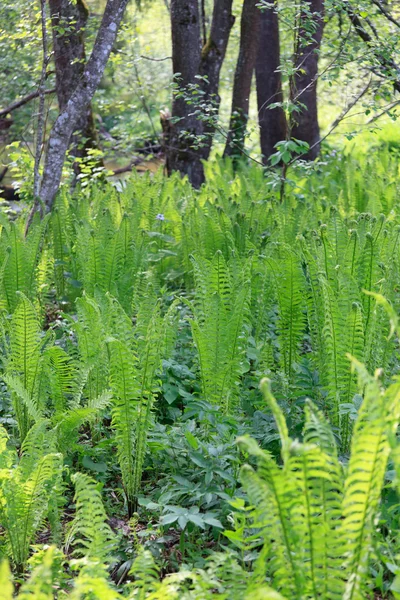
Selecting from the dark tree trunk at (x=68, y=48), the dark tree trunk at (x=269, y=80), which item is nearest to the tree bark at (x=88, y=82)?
the dark tree trunk at (x=68, y=48)

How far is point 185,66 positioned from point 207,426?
4708 mm

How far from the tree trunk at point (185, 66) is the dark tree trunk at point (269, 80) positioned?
38.7 inches

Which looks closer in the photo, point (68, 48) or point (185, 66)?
point (68, 48)

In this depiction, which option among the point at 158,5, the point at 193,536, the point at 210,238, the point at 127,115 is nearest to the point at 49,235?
the point at 210,238

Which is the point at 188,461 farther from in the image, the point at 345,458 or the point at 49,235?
the point at 49,235

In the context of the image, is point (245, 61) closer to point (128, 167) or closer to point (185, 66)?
point (185, 66)

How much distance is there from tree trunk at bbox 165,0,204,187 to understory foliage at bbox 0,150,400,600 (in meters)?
2.53

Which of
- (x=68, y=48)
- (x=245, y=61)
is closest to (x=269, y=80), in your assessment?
(x=245, y=61)

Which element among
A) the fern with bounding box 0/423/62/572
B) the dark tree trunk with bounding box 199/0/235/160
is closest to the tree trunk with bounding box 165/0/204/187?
the dark tree trunk with bounding box 199/0/235/160

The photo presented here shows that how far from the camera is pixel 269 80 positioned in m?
7.28

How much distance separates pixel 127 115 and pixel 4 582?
46.8ft

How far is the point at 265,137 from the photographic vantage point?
284 inches

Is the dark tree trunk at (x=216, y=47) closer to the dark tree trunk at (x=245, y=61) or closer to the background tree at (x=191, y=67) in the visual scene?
the background tree at (x=191, y=67)

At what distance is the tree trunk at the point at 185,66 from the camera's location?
606 centimetres
